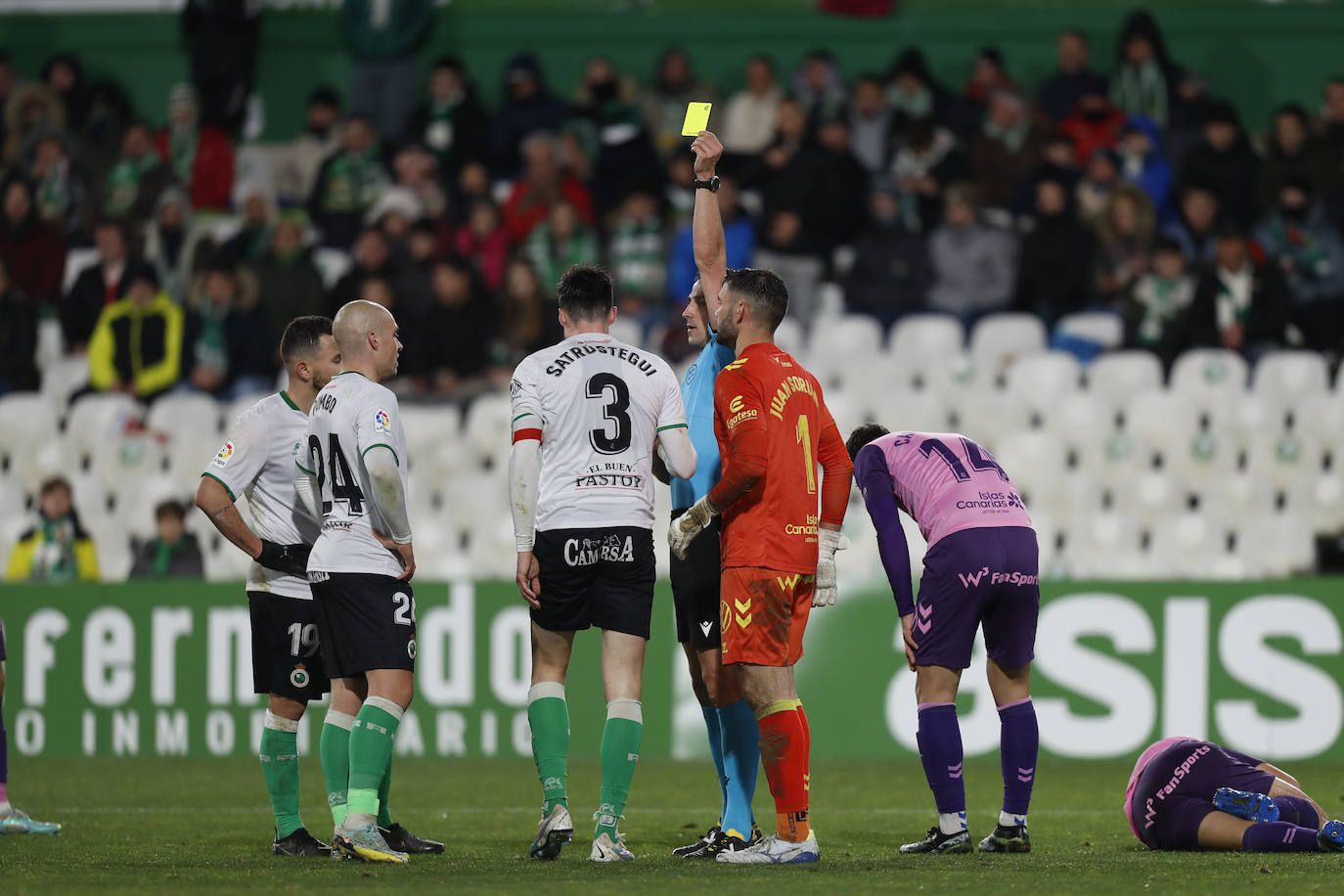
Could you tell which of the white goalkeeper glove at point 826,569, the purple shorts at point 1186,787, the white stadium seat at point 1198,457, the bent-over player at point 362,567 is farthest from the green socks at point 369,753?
the white stadium seat at point 1198,457

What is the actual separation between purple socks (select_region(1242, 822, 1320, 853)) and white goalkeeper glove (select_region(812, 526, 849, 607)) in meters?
2.04

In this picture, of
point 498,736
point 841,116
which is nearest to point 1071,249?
point 841,116

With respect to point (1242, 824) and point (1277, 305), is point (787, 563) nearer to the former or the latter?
point (1242, 824)

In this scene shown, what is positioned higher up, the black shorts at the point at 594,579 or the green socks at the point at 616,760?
the black shorts at the point at 594,579

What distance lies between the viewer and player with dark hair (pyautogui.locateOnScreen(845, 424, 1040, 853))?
24.0 ft

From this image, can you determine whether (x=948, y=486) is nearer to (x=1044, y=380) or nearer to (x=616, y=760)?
(x=616, y=760)

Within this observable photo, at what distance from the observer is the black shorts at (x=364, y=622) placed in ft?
23.5

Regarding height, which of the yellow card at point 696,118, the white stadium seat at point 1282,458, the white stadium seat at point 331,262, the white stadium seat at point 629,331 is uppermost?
the white stadium seat at point 331,262

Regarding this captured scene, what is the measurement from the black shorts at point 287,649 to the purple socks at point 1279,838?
13.2 feet

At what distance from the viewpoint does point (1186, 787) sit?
736cm

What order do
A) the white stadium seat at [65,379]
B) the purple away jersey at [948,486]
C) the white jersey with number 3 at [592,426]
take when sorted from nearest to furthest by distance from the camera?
the white jersey with number 3 at [592,426], the purple away jersey at [948,486], the white stadium seat at [65,379]

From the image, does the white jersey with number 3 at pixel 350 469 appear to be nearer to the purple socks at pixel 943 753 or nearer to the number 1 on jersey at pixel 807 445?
the number 1 on jersey at pixel 807 445

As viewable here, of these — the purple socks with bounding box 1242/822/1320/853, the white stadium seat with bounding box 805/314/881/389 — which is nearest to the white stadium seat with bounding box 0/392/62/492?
the white stadium seat with bounding box 805/314/881/389

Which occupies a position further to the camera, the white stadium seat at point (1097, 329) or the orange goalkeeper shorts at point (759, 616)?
the white stadium seat at point (1097, 329)
